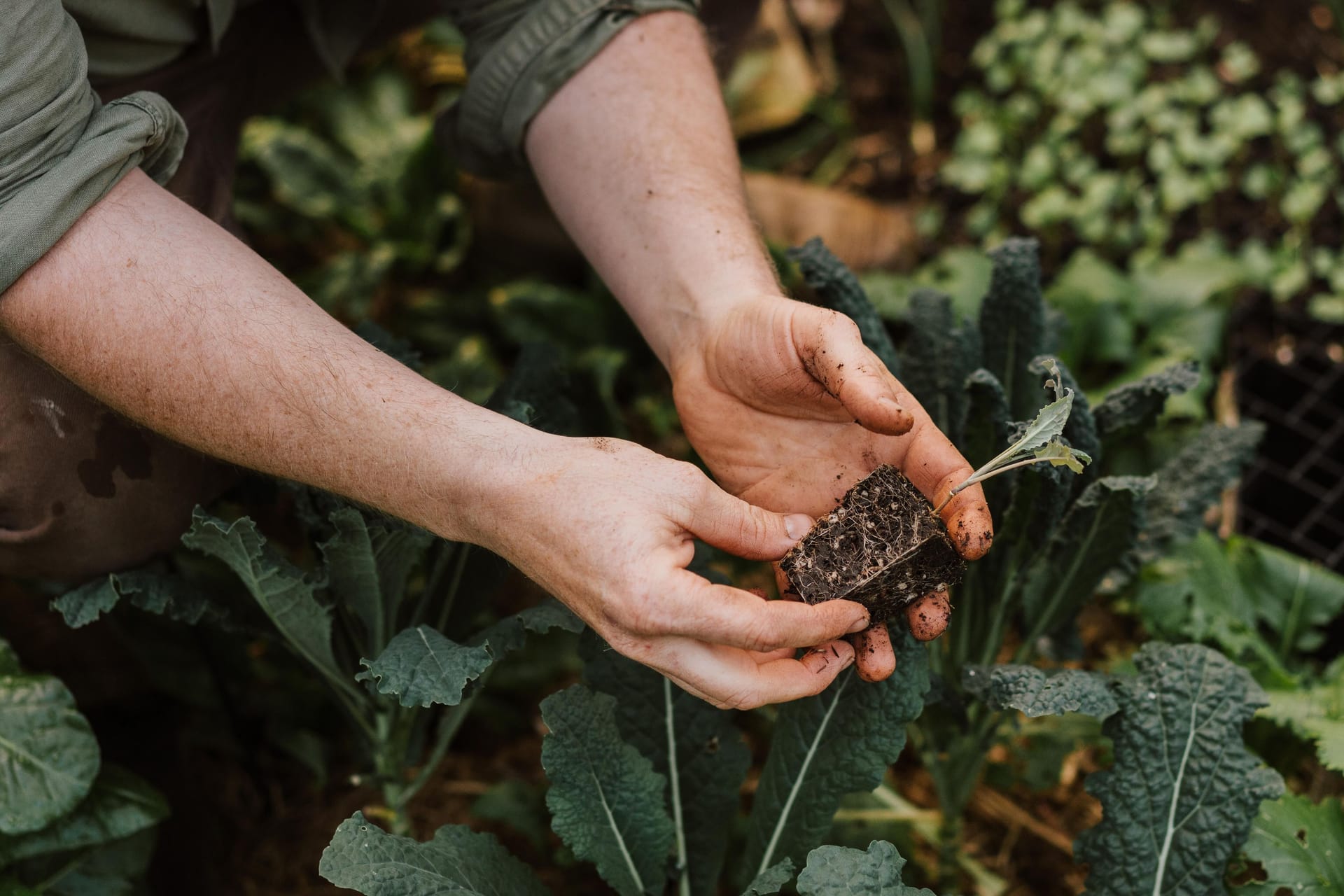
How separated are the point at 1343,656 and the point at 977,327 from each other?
0.99 m

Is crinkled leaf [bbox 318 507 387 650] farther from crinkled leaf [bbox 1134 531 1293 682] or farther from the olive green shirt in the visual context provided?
crinkled leaf [bbox 1134 531 1293 682]

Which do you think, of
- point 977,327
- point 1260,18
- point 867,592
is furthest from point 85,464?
point 1260,18

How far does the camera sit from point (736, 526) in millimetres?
1377

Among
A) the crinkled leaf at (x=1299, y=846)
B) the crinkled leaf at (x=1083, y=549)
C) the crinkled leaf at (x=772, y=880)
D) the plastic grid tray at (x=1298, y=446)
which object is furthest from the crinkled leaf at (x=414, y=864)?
the plastic grid tray at (x=1298, y=446)

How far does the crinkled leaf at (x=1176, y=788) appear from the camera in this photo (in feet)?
5.08

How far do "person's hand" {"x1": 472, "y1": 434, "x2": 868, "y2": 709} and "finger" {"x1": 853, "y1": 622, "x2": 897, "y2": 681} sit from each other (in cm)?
10

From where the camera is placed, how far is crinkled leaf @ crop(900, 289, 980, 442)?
1.85 meters

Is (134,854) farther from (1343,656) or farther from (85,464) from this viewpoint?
(1343,656)

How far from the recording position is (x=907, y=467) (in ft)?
5.23

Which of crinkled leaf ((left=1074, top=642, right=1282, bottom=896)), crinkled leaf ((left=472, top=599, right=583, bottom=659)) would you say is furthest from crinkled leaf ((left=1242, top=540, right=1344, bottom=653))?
crinkled leaf ((left=472, top=599, right=583, bottom=659))

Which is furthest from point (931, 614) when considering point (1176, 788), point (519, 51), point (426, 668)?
point (519, 51)

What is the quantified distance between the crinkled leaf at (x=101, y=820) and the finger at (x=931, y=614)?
4.06 feet

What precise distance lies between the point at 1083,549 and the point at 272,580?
1228 mm

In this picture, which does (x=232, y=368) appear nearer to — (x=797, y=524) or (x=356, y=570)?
(x=356, y=570)
